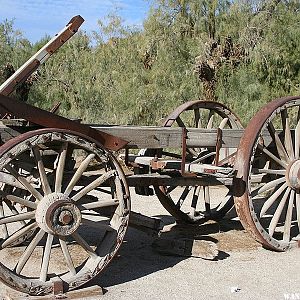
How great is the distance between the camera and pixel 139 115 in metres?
13.2

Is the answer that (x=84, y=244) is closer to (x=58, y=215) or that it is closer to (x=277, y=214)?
(x=58, y=215)

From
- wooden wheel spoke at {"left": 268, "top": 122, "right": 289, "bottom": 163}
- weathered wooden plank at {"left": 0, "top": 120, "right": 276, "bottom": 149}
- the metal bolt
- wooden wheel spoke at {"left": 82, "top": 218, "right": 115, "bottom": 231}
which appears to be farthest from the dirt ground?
weathered wooden plank at {"left": 0, "top": 120, "right": 276, "bottom": 149}

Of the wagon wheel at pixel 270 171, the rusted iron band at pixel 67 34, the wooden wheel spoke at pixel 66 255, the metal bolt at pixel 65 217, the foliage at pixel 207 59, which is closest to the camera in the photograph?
the metal bolt at pixel 65 217

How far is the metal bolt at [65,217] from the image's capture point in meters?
3.93

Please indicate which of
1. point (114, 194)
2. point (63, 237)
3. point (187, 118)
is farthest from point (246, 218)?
point (187, 118)

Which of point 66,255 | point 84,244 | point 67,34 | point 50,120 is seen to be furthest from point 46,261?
point 67,34

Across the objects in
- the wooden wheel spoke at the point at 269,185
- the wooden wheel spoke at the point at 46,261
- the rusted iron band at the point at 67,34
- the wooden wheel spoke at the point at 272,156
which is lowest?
the wooden wheel spoke at the point at 46,261

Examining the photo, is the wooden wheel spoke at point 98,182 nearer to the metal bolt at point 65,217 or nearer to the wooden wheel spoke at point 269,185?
the metal bolt at point 65,217

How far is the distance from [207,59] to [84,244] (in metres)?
8.87

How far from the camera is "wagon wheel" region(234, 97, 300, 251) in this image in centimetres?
491

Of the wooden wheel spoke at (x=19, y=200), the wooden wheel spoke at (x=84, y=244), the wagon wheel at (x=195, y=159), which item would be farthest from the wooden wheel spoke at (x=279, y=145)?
the wooden wheel spoke at (x=19, y=200)

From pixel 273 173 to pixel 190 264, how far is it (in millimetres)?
1254

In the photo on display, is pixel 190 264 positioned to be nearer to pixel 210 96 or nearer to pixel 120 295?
pixel 120 295

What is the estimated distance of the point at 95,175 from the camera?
4.93 meters
